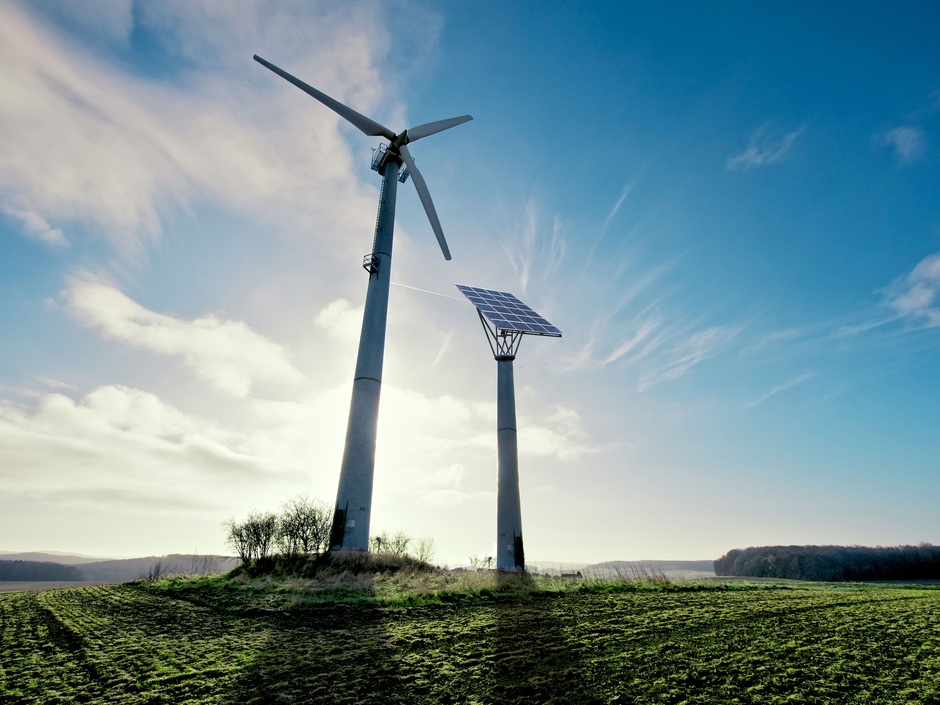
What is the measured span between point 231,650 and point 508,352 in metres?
32.0

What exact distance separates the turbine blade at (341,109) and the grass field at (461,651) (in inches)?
1308

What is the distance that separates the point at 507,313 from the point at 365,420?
19189 millimetres

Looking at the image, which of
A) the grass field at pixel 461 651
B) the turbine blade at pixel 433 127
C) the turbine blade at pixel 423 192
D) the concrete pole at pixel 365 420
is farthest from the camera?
the turbine blade at pixel 433 127

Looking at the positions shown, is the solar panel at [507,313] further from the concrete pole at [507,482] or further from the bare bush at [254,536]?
the bare bush at [254,536]

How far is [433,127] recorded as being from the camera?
38000 mm

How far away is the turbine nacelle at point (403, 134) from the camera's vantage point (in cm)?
3368

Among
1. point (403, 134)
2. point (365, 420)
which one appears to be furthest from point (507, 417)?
point (403, 134)

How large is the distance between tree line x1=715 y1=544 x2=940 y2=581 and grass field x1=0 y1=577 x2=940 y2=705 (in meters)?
88.9

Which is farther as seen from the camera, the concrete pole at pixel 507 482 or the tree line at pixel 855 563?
the tree line at pixel 855 563

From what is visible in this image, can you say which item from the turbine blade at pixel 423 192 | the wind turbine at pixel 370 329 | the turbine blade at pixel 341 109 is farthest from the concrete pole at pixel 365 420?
the turbine blade at pixel 341 109

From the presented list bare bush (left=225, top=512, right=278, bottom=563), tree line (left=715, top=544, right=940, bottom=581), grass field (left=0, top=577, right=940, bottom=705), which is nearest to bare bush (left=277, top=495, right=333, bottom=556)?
bare bush (left=225, top=512, right=278, bottom=563)

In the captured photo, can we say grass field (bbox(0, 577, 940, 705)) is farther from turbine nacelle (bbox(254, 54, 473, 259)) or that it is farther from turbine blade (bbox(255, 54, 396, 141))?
turbine blade (bbox(255, 54, 396, 141))

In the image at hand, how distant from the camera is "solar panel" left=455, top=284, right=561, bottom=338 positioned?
37.8 m

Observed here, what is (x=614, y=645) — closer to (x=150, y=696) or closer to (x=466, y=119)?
(x=150, y=696)
